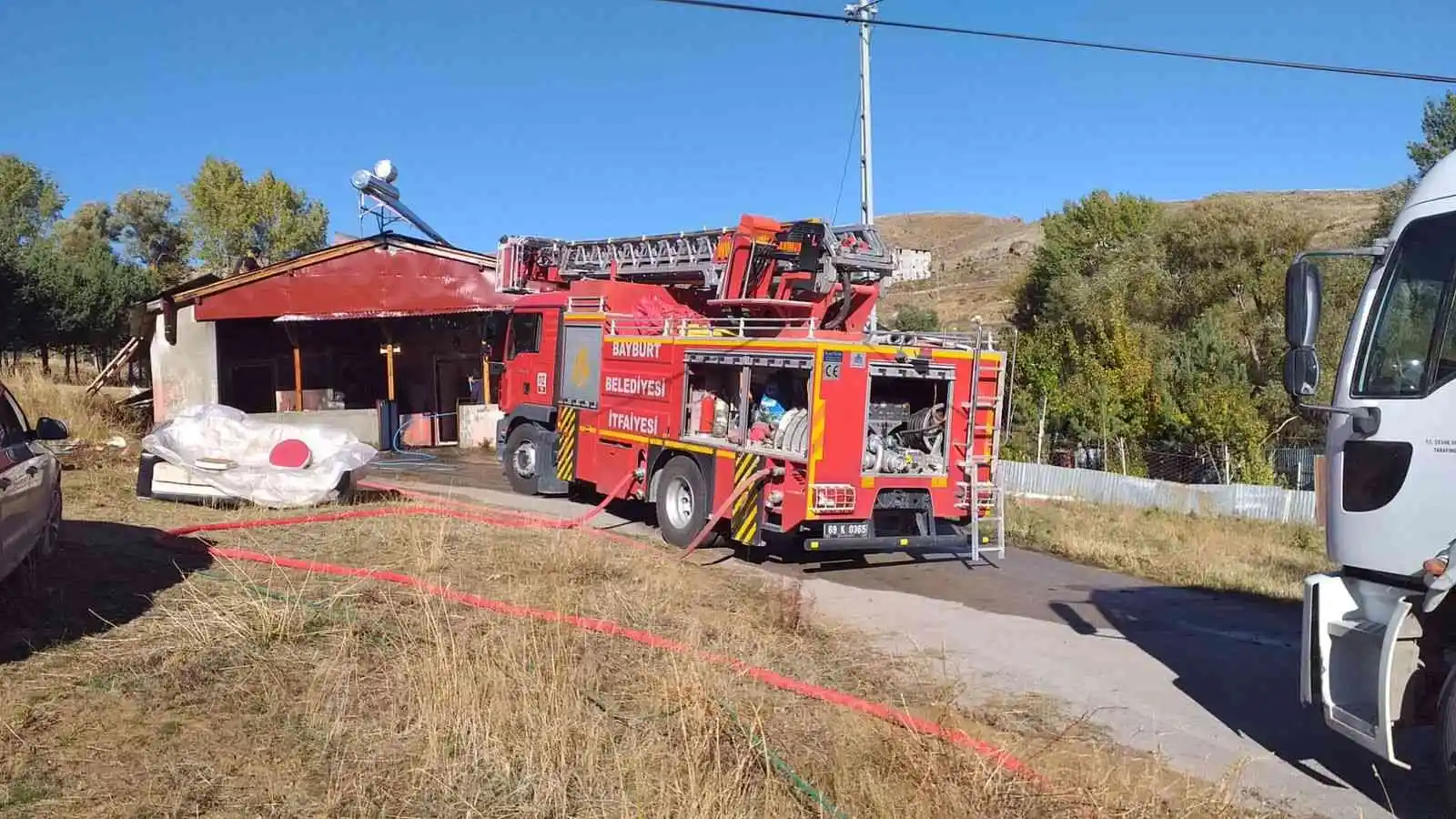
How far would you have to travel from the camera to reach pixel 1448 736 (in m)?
4.50

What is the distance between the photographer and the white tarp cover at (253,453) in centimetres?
1222

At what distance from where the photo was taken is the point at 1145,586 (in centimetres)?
1098

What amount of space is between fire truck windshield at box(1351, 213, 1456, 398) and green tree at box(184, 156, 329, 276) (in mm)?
53321

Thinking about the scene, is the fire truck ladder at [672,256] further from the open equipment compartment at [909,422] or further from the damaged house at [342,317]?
the damaged house at [342,317]

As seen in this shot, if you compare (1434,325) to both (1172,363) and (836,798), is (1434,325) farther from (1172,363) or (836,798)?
(1172,363)

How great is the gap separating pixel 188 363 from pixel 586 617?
2090 centimetres

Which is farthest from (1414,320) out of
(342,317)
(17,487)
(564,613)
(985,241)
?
(985,241)

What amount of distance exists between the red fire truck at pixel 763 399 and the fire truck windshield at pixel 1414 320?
5.50 m

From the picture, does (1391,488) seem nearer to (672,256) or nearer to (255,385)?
(672,256)

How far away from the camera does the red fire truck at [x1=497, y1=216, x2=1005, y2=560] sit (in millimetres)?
10477

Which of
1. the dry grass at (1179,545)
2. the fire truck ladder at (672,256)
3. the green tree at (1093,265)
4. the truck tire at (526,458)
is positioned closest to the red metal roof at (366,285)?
the fire truck ladder at (672,256)

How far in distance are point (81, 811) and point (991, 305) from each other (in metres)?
55.0

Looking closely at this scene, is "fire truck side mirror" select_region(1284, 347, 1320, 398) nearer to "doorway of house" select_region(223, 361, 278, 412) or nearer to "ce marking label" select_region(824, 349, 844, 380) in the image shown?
"ce marking label" select_region(824, 349, 844, 380)

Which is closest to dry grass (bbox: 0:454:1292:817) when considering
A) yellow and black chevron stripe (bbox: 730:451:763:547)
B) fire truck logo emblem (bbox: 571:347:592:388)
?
yellow and black chevron stripe (bbox: 730:451:763:547)
